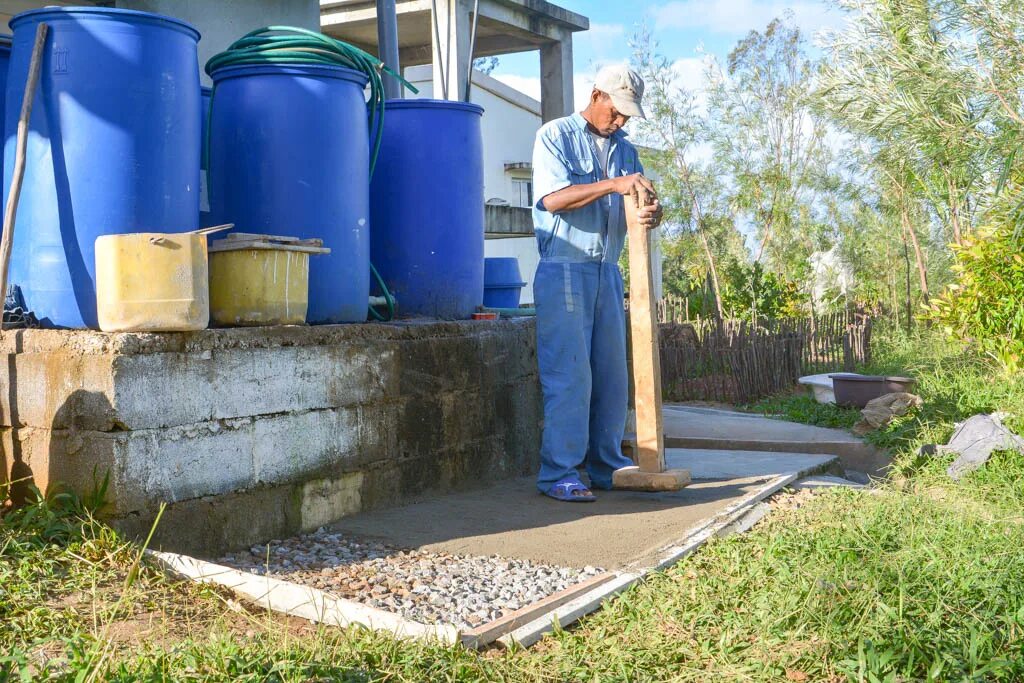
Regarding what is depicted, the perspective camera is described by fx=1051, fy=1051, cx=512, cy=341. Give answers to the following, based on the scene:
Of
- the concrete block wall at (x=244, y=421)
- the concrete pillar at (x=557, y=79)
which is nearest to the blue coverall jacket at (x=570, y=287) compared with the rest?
the concrete block wall at (x=244, y=421)

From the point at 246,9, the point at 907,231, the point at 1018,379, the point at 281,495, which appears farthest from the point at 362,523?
the point at 907,231

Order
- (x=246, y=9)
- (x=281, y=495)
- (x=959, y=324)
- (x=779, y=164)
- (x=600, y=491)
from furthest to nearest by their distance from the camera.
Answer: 1. (x=779, y=164)
2. (x=959, y=324)
3. (x=246, y=9)
4. (x=600, y=491)
5. (x=281, y=495)

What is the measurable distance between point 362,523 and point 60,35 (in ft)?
6.41

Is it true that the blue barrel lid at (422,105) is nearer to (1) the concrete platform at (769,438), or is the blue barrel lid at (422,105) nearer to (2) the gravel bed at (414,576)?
(2) the gravel bed at (414,576)

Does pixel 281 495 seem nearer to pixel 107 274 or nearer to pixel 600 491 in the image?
pixel 107 274

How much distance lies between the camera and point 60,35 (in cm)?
339

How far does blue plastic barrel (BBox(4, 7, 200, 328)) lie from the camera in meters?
3.39

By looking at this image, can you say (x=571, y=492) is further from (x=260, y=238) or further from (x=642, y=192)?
(x=260, y=238)

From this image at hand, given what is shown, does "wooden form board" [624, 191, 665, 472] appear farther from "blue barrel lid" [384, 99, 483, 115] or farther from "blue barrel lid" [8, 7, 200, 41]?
"blue barrel lid" [8, 7, 200, 41]

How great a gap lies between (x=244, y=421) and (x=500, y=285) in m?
2.73

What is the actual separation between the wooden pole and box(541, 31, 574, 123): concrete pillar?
475cm

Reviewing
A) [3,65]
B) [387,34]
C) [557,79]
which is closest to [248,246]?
[3,65]

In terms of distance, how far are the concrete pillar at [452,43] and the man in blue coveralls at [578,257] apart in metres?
3.20

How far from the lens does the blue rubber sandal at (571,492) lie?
14.1 feet
